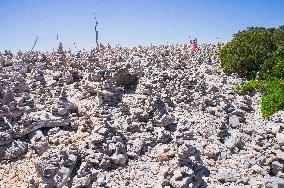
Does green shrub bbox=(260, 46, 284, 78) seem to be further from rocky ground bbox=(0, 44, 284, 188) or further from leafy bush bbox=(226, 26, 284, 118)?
rocky ground bbox=(0, 44, 284, 188)

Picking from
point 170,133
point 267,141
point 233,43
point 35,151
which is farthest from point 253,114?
point 35,151

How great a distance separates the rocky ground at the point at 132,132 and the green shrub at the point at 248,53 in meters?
2.88

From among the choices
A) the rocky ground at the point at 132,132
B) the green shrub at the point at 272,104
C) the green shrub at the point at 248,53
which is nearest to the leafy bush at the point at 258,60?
the green shrub at the point at 248,53

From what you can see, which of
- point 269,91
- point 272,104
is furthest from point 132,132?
point 269,91

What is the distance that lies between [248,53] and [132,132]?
12.4 m

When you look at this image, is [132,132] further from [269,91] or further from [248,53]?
[248,53]

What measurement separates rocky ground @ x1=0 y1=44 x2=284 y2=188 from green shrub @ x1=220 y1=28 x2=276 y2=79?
2879 mm

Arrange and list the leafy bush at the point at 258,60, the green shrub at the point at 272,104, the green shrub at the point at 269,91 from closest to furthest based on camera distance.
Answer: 1. the green shrub at the point at 272,104
2. the green shrub at the point at 269,91
3. the leafy bush at the point at 258,60

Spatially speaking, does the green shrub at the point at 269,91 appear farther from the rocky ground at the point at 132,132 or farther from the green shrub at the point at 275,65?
the green shrub at the point at 275,65

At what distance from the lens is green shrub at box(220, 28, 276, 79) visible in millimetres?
21891

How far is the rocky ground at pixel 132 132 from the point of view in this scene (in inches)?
427

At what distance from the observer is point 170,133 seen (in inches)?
519

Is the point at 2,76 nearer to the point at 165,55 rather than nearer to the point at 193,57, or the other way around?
the point at 165,55

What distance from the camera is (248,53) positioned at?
73.1 feet
